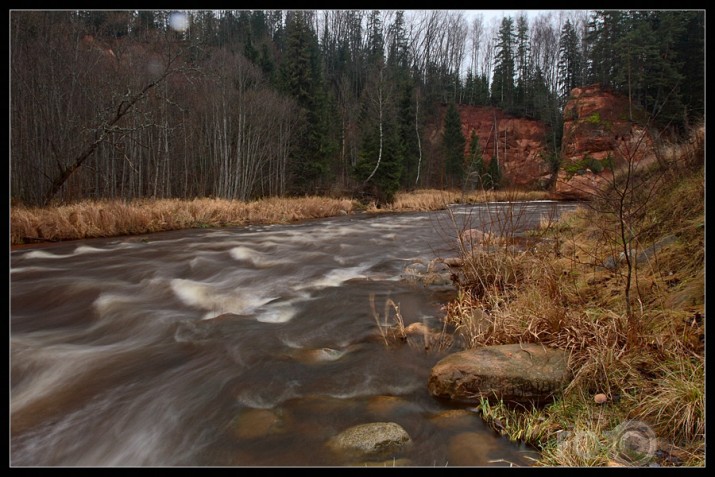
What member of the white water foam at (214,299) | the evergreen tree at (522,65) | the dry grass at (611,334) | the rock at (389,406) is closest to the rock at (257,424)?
the rock at (389,406)

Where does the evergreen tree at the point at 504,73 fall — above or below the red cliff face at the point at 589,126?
above

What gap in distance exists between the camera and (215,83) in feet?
71.1

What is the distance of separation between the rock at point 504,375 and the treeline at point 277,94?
2230mm

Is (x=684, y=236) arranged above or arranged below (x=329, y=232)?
above

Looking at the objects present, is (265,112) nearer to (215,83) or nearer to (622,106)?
(215,83)

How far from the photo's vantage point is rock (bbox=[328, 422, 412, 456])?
252 centimetres

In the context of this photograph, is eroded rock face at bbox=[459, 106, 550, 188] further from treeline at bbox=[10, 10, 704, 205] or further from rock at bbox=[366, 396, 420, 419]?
rock at bbox=[366, 396, 420, 419]

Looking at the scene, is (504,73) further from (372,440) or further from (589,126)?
(372,440)

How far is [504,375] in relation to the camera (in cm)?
302

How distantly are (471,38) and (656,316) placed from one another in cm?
6427

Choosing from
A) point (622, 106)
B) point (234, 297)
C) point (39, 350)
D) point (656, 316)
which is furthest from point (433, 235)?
point (622, 106)

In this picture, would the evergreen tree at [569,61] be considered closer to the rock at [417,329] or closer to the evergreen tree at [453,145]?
the evergreen tree at [453,145]

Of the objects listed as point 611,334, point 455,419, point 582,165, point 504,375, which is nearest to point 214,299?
point 455,419

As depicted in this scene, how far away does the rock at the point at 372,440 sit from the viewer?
99.0 inches
